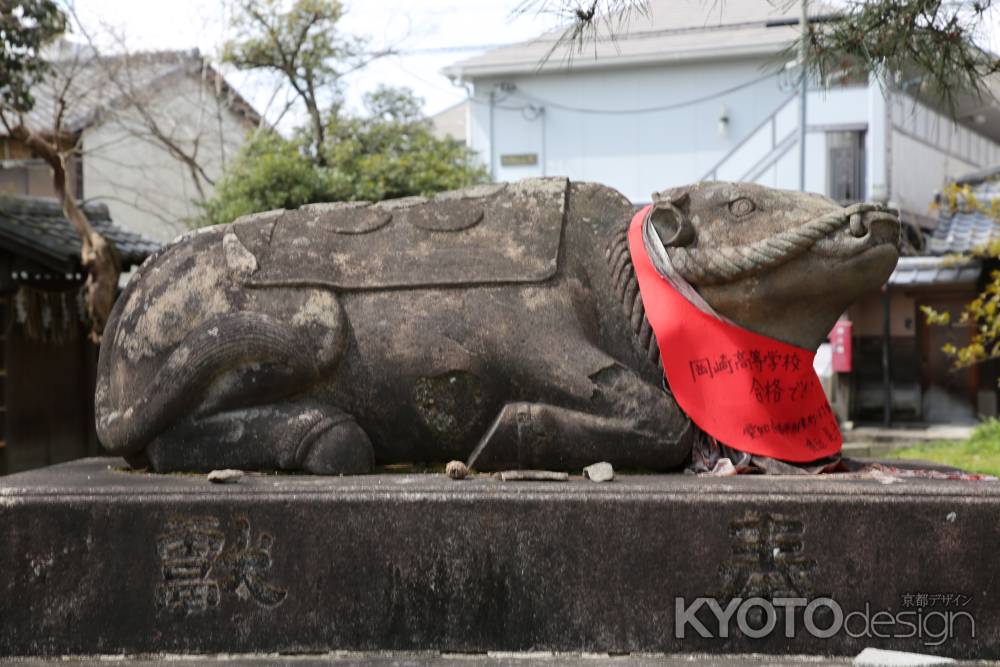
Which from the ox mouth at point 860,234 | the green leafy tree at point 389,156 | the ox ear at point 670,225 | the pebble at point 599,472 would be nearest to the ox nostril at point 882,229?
the ox mouth at point 860,234

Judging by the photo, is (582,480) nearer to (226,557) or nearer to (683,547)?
(683,547)

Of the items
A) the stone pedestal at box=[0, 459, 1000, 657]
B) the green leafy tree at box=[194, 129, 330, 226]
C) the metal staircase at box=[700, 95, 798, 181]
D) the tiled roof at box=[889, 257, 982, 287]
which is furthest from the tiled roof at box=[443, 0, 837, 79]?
the stone pedestal at box=[0, 459, 1000, 657]

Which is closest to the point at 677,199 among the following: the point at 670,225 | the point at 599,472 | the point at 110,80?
the point at 670,225

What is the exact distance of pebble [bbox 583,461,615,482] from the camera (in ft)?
10.8

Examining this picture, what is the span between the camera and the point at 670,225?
3699 millimetres

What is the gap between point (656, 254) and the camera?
12.0 ft

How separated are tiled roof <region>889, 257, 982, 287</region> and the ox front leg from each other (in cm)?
883

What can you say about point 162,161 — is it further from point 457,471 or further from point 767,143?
point 457,471

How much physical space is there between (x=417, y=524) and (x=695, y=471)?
3.29ft

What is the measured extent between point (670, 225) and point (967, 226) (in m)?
10.2

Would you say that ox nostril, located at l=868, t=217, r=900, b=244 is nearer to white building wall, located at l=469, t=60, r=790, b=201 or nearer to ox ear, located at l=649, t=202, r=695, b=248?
ox ear, located at l=649, t=202, r=695, b=248

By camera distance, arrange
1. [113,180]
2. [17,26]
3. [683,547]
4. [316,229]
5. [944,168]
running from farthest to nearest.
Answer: [113,180]
[944,168]
[17,26]
[316,229]
[683,547]

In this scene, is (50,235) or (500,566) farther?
(50,235)

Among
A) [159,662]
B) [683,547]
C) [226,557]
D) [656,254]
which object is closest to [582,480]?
[683,547]
